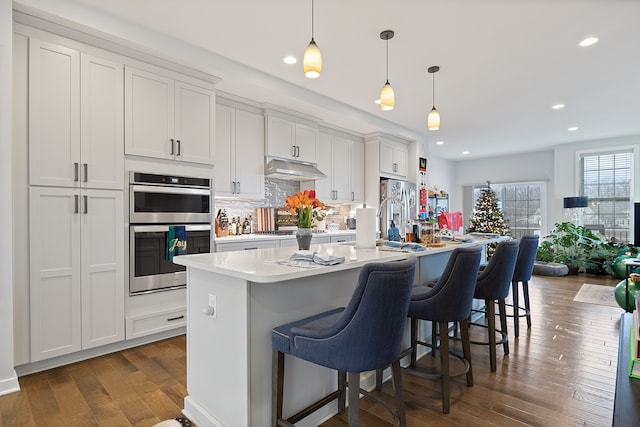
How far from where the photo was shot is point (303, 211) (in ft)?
7.38

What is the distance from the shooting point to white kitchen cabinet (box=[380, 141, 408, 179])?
5941 millimetres

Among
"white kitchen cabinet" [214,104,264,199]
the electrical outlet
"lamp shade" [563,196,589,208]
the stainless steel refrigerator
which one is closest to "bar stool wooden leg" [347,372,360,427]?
the electrical outlet

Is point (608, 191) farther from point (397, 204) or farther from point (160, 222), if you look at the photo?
point (160, 222)

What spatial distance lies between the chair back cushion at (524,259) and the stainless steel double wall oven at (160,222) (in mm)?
3046

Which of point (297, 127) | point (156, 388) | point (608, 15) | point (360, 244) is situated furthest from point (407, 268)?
point (297, 127)

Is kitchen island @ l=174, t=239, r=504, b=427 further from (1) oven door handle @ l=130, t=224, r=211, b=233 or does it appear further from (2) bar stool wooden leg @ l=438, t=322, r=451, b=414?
(1) oven door handle @ l=130, t=224, r=211, b=233

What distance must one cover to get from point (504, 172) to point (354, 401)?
882cm

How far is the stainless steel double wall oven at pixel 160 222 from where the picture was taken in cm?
299

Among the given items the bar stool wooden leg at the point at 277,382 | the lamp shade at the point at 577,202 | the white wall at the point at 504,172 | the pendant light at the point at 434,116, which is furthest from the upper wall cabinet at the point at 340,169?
the white wall at the point at 504,172

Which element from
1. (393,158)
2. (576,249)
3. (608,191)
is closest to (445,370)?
(393,158)

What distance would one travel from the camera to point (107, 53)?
2.83 meters

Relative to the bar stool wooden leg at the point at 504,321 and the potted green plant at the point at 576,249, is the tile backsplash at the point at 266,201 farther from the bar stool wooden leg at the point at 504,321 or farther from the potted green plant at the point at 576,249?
the potted green plant at the point at 576,249

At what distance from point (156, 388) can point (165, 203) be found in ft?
5.21

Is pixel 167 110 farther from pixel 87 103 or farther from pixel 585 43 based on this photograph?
pixel 585 43
